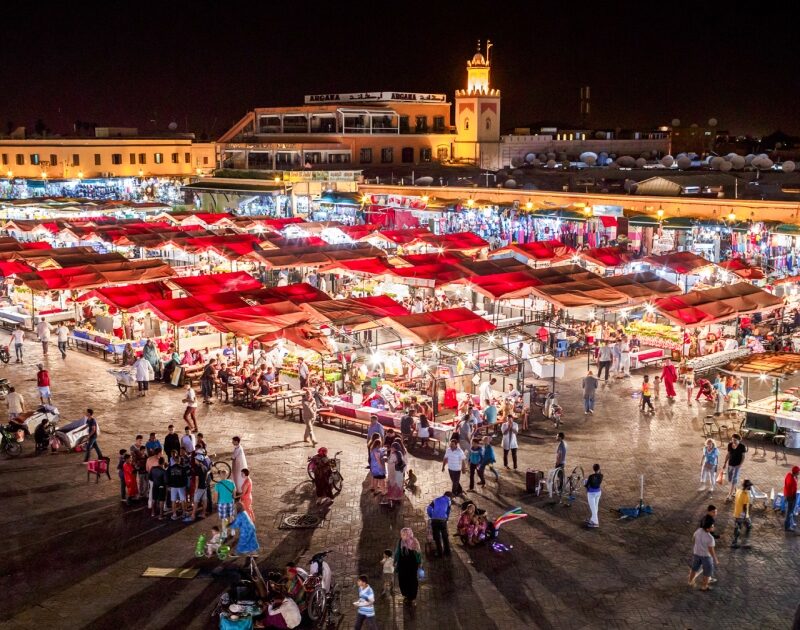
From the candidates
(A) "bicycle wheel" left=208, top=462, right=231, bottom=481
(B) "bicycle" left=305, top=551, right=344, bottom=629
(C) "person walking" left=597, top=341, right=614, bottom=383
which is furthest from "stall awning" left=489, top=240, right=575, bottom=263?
(B) "bicycle" left=305, top=551, right=344, bottom=629

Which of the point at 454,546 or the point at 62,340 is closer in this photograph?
the point at 454,546

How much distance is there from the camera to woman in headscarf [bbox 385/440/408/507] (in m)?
12.9

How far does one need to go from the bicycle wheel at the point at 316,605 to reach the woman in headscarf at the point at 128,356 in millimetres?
13539

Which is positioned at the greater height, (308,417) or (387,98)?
(387,98)

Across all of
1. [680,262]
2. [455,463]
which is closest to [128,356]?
[455,463]

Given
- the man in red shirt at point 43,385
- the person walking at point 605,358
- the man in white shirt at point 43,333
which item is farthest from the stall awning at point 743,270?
the man in white shirt at point 43,333

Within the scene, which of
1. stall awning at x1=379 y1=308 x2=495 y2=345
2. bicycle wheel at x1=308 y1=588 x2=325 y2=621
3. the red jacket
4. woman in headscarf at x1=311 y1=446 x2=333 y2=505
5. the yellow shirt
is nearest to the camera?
bicycle wheel at x1=308 y1=588 x2=325 y2=621

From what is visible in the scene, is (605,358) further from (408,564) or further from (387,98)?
(387,98)

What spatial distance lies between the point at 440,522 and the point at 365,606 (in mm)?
2337

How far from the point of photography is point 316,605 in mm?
9711

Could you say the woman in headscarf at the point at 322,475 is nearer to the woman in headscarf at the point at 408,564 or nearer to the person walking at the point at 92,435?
the woman in headscarf at the point at 408,564

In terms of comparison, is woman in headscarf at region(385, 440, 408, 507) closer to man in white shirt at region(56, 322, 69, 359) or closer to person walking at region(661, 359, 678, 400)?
person walking at region(661, 359, 678, 400)

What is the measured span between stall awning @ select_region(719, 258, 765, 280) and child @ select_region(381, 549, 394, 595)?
1934 centimetres

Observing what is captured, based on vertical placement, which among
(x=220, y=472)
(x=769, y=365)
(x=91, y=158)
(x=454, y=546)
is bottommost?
(x=454, y=546)
